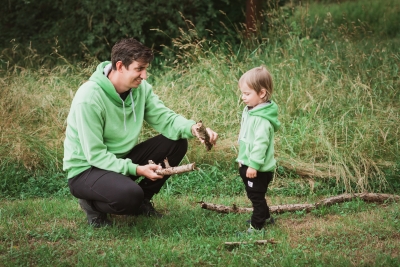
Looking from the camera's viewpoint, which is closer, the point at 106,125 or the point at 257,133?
the point at 257,133

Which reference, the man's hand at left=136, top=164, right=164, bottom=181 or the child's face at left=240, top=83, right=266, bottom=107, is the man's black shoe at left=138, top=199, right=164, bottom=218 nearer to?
the man's hand at left=136, top=164, right=164, bottom=181

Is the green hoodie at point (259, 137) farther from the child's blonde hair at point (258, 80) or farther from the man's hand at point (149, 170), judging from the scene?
the man's hand at point (149, 170)

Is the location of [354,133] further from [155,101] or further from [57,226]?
[57,226]

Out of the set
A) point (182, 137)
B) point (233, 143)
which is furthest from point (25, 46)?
point (182, 137)

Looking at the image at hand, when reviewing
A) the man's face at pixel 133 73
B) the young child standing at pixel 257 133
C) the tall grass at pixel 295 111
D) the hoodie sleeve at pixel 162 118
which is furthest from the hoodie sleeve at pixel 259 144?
the tall grass at pixel 295 111

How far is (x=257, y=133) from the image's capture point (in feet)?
13.9

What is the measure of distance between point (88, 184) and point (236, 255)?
1.31 meters

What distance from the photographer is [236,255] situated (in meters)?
3.92

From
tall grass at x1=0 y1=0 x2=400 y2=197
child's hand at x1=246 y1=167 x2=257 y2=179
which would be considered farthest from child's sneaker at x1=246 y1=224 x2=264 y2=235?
tall grass at x1=0 y1=0 x2=400 y2=197

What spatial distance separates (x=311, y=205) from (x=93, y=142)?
2.09 m

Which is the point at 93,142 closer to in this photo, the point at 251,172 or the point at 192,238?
the point at 192,238

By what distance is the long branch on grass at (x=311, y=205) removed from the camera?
500 centimetres

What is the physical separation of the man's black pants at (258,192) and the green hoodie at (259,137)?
3.6 inches

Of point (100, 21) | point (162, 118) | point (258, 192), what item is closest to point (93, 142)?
point (162, 118)
